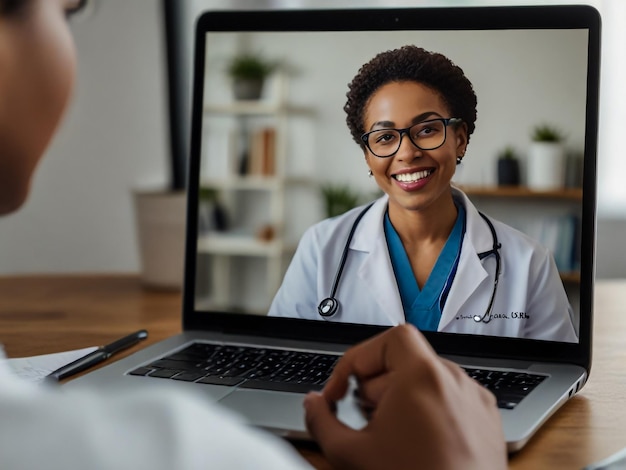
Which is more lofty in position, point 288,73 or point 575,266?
→ point 288,73

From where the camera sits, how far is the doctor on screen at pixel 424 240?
839 millimetres

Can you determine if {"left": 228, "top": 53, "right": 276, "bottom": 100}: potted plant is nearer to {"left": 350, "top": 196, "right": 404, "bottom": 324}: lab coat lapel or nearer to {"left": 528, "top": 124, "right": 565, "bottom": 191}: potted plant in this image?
{"left": 350, "top": 196, "right": 404, "bottom": 324}: lab coat lapel

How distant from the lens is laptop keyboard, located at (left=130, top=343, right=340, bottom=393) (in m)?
0.75

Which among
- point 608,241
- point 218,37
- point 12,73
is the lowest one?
point 608,241

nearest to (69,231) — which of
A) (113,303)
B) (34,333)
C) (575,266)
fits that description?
(113,303)

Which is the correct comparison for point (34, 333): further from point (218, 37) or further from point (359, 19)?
point (359, 19)

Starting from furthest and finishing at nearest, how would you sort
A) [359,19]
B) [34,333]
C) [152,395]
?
[34,333] → [359,19] → [152,395]

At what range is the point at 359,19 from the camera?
931 millimetres

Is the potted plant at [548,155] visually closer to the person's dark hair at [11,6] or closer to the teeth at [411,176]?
the teeth at [411,176]

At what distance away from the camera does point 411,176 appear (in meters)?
0.87

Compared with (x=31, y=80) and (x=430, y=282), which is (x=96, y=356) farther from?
(x=31, y=80)

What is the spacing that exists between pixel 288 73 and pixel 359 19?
0.36 feet

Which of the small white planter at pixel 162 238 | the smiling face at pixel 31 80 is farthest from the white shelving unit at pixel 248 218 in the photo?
the smiling face at pixel 31 80

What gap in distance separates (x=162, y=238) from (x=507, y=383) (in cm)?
83
